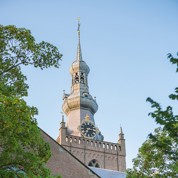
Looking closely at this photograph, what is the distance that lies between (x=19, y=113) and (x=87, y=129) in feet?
159

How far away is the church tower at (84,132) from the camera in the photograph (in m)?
55.0

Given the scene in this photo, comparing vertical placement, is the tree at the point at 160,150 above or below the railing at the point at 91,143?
below

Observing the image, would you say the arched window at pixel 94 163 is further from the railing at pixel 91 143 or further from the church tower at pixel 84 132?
the railing at pixel 91 143

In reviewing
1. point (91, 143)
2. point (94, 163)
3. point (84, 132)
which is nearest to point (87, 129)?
point (84, 132)

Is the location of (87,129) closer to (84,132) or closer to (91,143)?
(84,132)

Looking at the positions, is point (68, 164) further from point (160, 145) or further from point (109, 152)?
point (109, 152)

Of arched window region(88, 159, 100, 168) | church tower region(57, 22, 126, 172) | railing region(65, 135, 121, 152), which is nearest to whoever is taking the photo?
arched window region(88, 159, 100, 168)

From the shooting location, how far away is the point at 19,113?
38.2ft

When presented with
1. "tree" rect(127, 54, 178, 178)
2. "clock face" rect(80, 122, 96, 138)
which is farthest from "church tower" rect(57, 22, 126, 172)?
"tree" rect(127, 54, 178, 178)

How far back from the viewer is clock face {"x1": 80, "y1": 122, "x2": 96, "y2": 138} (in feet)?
195

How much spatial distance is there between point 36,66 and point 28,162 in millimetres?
3187

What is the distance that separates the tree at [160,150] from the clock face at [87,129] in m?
44.9

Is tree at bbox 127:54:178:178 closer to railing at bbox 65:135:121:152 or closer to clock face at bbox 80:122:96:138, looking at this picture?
railing at bbox 65:135:121:152

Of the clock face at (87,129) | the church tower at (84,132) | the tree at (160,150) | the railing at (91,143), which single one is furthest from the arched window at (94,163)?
the tree at (160,150)
